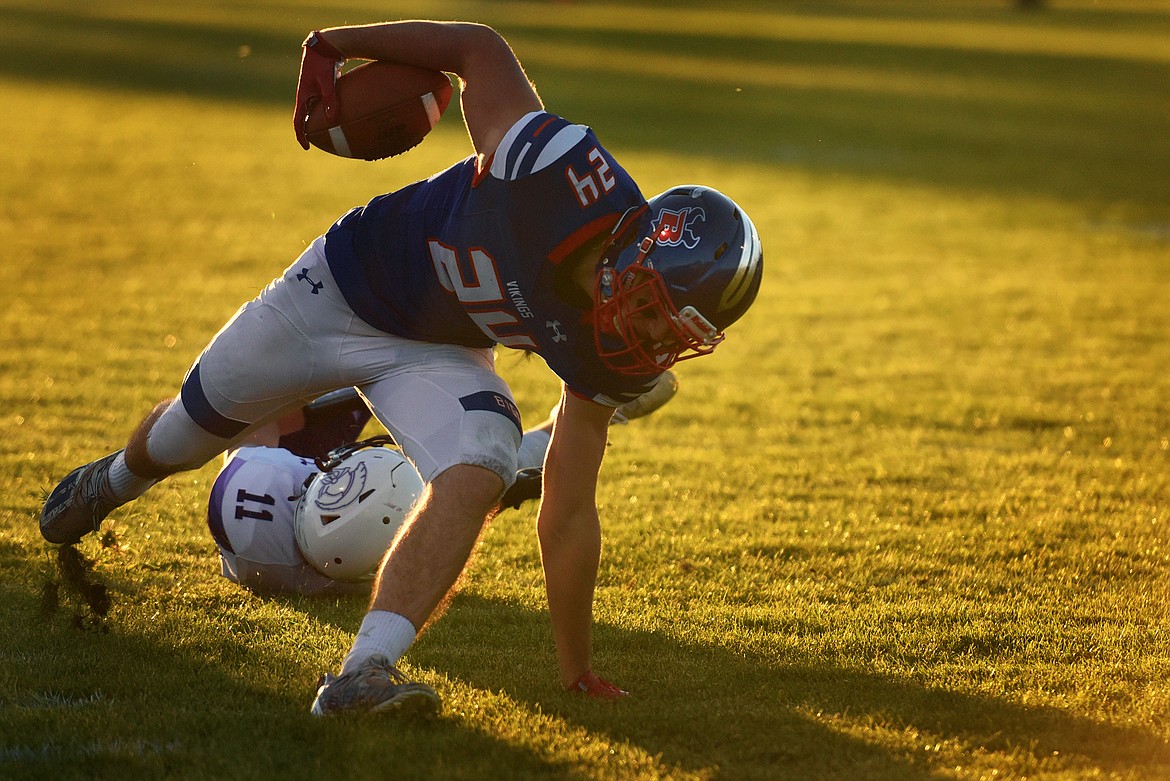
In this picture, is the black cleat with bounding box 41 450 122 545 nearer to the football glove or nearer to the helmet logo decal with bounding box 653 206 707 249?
the football glove

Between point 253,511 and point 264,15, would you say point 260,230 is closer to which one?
point 253,511

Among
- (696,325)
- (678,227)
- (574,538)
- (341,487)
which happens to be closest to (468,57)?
(678,227)

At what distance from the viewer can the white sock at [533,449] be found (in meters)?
5.62

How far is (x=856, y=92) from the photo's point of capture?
27844 mm

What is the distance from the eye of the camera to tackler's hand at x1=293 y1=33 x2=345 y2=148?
433 centimetres

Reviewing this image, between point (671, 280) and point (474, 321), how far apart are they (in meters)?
0.69

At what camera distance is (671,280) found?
12.4 feet

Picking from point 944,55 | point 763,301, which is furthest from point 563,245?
point 944,55

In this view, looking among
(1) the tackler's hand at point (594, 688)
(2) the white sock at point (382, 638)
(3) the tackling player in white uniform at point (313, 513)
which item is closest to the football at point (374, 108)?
(3) the tackling player in white uniform at point (313, 513)

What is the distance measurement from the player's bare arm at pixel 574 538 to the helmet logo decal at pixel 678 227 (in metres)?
0.59

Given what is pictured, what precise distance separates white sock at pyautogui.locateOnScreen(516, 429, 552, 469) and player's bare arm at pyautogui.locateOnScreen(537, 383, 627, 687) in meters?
1.35

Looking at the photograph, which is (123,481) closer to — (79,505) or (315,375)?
(79,505)

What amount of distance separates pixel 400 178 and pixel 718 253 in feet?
45.9

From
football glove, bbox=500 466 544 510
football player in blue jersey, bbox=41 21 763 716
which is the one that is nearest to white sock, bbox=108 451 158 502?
football player in blue jersey, bbox=41 21 763 716
